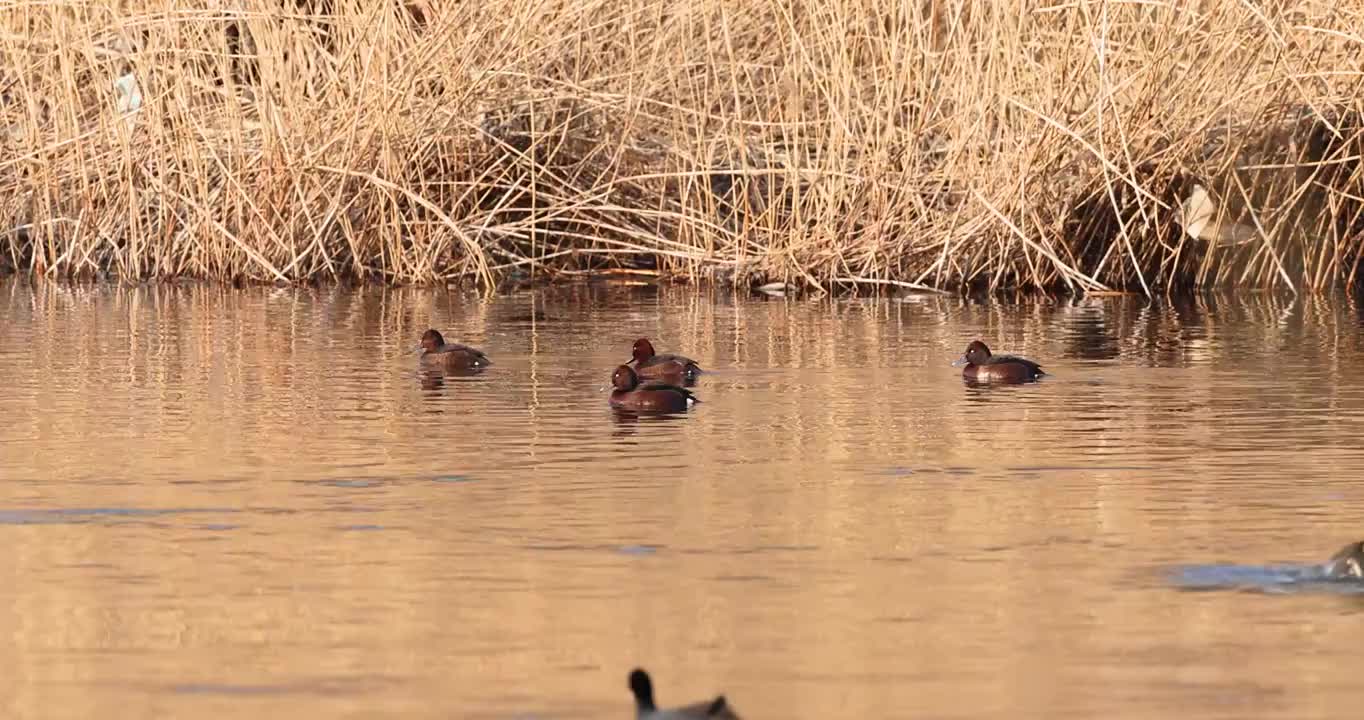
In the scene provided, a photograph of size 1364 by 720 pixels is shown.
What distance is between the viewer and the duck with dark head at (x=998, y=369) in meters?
13.6

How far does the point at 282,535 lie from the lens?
8672 mm

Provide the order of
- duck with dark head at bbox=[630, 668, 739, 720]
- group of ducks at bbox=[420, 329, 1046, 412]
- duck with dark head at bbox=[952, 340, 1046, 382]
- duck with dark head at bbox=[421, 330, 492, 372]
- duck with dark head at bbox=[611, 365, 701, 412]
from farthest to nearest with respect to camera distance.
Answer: duck with dark head at bbox=[421, 330, 492, 372] < duck with dark head at bbox=[952, 340, 1046, 382] < group of ducks at bbox=[420, 329, 1046, 412] < duck with dark head at bbox=[611, 365, 701, 412] < duck with dark head at bbox=[630, 668, 739, 720]

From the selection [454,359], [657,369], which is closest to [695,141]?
[454,359]

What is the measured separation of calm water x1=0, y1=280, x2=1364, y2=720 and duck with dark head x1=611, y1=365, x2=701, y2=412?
16 cm

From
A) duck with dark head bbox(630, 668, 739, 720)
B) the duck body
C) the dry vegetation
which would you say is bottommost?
duck with dark head bbox(630, 668, 739, 720)

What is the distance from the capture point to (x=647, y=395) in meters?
12.4

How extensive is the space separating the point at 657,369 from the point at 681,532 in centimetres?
501

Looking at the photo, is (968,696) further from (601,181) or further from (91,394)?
(601,181)

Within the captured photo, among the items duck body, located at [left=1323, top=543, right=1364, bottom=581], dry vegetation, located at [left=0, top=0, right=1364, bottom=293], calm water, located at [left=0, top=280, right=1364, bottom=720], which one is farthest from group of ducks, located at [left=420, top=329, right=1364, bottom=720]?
duck body, located at [left=1323, top=543, right=1364, bottom=581]

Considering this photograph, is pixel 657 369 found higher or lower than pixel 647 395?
higher

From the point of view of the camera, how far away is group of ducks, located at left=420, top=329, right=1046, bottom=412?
12.5 m

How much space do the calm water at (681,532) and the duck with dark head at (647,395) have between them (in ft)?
0.52

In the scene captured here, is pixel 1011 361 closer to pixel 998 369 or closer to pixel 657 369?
pixel 998 369

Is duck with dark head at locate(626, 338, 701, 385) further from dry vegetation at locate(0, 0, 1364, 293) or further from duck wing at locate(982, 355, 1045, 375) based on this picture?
dry vegetation at locate(0, 0, 1364, 293)
